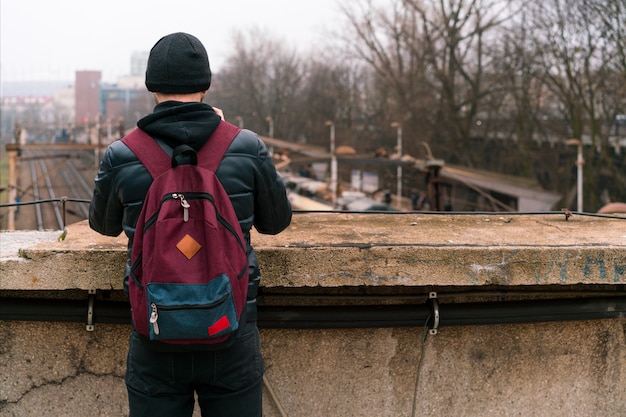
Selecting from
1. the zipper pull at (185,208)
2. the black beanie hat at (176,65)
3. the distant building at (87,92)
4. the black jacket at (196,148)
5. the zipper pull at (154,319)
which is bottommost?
the zipper pull at (154,319)

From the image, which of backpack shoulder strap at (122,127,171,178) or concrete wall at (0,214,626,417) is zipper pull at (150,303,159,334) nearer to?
backpack shoulder strap at (122,127,171,178)

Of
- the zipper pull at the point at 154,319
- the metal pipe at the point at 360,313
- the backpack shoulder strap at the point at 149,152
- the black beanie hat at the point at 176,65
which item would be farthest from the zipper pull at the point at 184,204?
the metal pipe at the point at 360,313

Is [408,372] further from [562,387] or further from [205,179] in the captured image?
[205,179]

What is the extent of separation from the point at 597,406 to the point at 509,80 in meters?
36.1

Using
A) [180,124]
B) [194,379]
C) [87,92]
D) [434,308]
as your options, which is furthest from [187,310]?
[87,92]

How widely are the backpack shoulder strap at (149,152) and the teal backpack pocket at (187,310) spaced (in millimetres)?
319

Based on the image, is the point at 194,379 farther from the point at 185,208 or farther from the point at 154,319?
the point at 185,208

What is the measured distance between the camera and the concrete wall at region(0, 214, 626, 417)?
2.46 metres

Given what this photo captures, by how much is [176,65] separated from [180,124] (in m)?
0.17

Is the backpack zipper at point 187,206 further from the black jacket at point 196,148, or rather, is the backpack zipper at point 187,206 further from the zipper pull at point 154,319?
the zipper pull at point 154,319

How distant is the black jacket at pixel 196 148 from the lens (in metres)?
1.98

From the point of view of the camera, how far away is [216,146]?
6.56 ft

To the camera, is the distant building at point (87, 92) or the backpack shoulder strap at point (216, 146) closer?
the backpack shoulder strap at point (216, 146)

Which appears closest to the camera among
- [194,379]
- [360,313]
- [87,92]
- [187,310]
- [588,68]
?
[187,310]
